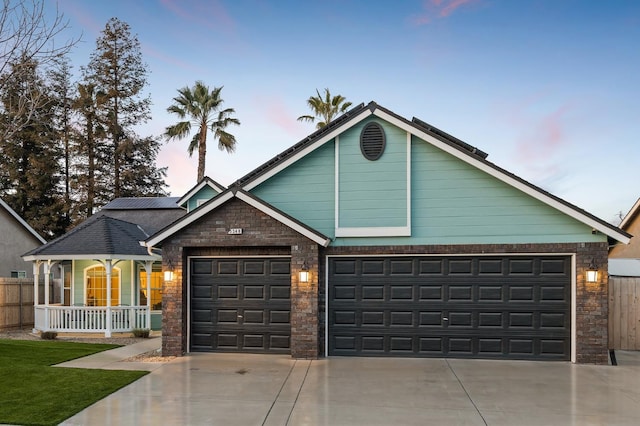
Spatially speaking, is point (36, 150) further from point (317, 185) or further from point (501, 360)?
point (501, 360)

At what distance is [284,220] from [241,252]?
157cm

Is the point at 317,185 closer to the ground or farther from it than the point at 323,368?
farther from it

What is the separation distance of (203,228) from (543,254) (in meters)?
8.24

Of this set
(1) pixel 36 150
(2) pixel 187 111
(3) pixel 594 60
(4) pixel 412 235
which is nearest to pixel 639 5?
(3) pixel 594 60

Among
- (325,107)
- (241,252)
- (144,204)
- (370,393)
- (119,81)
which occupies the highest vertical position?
(119,81)

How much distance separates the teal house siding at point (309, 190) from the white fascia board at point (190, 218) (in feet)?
3.54

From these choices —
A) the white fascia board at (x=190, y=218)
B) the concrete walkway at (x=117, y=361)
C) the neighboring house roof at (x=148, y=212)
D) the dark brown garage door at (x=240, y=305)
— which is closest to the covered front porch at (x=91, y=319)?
the concrete walkway at (x=117, y=361)

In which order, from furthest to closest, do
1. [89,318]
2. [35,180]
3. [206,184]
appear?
[35,180], [206,184], [89,318]

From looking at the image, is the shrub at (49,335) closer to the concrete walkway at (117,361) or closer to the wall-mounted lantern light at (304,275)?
the concrete walkway at (117,361)

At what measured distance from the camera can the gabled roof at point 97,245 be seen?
14.5 metres

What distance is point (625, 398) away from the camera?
744cm

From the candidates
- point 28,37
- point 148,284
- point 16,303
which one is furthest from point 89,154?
point 28,37

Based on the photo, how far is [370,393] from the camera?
25.0ft

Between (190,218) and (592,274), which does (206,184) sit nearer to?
(190,218)
